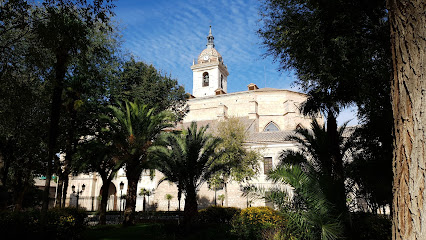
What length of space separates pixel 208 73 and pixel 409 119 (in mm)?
56537

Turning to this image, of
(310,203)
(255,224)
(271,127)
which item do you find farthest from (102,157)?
(271,127)

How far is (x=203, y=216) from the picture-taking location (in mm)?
17891

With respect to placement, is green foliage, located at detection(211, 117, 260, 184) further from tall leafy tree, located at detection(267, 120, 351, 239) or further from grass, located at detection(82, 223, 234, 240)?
tall leafy tree, located at detection(267, 120, 351, 239)

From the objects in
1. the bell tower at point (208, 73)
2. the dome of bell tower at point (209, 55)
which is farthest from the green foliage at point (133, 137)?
the dome of bell tower at point (209, 55)

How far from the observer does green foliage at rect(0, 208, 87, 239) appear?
9.24 metres

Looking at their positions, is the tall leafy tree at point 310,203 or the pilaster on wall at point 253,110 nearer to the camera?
the tall leafy tree at point 310,203

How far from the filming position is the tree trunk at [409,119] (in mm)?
2551

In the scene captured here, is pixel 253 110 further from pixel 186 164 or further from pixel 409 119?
pixel 409 119

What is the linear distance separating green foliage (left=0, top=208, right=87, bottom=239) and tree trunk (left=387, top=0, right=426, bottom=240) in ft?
33.7

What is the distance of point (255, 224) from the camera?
1067cm

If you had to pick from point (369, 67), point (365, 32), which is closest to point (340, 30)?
point (365, 32)

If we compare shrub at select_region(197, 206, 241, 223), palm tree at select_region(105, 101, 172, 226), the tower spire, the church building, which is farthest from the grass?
the tower spire

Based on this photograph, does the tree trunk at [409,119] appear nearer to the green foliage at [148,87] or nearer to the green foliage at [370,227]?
the green foliage at [370,227]

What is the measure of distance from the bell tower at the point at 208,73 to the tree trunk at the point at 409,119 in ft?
175
